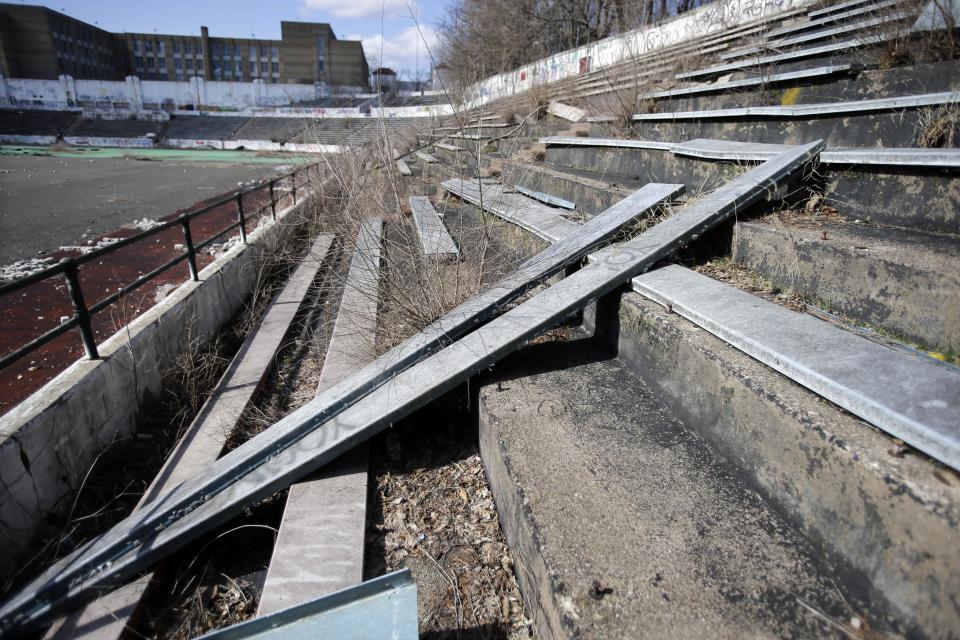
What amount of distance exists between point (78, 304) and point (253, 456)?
1474 mm

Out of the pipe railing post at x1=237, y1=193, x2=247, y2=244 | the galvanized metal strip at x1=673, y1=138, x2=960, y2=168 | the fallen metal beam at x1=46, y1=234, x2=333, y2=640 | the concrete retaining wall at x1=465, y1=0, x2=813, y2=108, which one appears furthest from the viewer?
the concrete retaining wall at x1=465, y1=0, x2=813, y2=108

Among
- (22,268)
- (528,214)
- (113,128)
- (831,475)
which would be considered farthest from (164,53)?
(831,475)

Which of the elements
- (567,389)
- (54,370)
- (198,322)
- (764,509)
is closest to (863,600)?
(764,509)

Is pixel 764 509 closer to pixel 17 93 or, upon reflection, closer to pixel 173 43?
pixel 17 93

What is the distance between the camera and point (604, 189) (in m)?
3.81

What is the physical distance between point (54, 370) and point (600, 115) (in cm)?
637

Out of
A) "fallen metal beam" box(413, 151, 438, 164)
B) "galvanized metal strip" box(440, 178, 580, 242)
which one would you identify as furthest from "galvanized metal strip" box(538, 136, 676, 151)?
"fallen metal beam" box(413, 151, 438, 164)

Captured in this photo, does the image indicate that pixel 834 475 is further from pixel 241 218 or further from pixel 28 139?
pixel 28 139

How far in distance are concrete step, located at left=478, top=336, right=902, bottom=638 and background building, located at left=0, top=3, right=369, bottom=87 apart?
6012 centimetres

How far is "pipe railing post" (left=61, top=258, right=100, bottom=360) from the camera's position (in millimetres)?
2605

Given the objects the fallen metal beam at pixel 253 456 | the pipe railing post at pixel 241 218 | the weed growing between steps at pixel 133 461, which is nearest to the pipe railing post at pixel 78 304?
the weed growing between steps at pixel 133 461

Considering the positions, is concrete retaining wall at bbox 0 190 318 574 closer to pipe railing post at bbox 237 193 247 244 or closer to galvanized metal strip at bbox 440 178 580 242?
pipe railing post at bbox 237 193 247 244

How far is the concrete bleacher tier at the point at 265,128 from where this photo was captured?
145ft

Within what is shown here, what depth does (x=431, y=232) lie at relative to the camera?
179 inches
